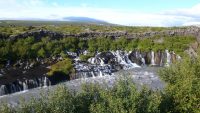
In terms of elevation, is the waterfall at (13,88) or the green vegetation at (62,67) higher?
the green vegetation at (62,67)

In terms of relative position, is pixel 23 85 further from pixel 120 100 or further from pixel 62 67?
pixel 120 100

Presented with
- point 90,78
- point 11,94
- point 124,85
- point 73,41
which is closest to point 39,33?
point 73,41

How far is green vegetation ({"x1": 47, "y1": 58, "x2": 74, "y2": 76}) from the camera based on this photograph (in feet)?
251

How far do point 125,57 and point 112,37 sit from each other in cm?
1366

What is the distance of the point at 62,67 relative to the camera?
3103 inches

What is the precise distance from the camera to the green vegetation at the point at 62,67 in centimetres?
7656

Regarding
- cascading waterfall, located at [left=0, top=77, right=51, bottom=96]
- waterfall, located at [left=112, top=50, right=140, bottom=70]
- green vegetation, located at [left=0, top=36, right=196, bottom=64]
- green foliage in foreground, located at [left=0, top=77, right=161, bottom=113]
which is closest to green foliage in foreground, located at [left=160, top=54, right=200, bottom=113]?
green foliage in foreground, located at [left=0, top=77, right=161, bottom=113]

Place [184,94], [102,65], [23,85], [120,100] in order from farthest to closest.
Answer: [102,65], [23,85], [184,94], [120,100]

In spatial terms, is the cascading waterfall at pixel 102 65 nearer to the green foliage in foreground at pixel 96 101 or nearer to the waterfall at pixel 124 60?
the waterfall at pixel 124 60

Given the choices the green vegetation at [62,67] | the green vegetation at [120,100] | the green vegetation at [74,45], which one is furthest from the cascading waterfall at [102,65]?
the green vegetation at [120,100]

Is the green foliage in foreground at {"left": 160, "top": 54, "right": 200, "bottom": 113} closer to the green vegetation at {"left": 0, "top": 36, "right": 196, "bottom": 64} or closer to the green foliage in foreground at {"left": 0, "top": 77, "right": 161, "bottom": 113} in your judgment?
the green foliage in foreground at {"left": 0, "top": 77, "right": 161, "bottom": 113}

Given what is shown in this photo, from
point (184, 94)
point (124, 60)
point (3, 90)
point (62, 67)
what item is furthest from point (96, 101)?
point (124, 60)

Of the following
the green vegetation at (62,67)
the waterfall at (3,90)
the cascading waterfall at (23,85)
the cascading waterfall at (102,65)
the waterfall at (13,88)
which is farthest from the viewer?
the green vegetation at (62,67)

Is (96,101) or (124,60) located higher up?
(96,101)
